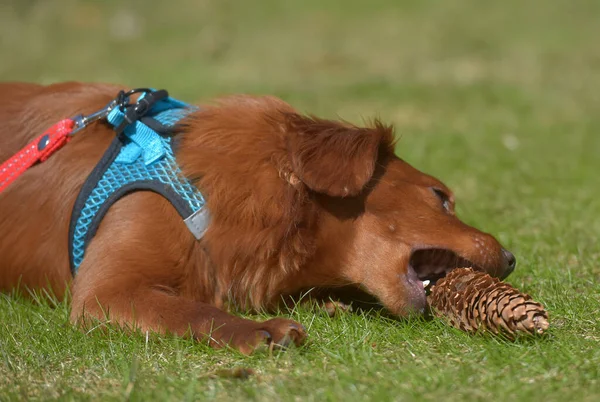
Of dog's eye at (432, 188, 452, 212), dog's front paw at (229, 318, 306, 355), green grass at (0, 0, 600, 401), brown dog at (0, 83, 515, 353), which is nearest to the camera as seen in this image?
green grass at (0, 0, 600, 401)

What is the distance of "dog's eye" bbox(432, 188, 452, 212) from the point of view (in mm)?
3842

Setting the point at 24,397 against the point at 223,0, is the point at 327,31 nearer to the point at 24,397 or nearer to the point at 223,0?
the point at 223,0

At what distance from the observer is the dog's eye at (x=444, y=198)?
151 inches

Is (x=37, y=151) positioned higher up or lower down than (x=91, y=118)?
lower down

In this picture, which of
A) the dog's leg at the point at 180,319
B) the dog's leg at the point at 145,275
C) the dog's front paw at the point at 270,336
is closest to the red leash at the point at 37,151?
the dog's leg at the point at 145,275

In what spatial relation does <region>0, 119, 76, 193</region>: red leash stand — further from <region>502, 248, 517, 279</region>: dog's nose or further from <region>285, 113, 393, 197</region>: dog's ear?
<region>502, 248, 517, 279</region>: dog's nose

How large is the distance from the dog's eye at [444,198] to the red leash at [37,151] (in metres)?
1.57

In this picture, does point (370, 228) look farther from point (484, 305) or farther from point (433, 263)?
point (484, 305)

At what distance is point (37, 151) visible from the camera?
12.9 ft

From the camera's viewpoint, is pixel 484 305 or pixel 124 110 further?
pixel 124 110

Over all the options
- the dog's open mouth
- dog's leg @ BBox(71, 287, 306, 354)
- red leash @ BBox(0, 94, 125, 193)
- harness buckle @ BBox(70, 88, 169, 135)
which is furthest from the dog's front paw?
red leash @ BBox(0, 94, 125, 193)

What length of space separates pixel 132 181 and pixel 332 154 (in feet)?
2.63

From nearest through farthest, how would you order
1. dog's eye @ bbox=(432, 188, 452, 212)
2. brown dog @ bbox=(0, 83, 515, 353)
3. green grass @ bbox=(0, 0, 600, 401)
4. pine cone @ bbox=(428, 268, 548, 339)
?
green grass @ bbox=(0, 0, 600, 401)
pine cone @ bbox=(428, 268, 548, 339)
brown dog @ bbox=(0, 83, 515, 353)
dog's eye @ bbox=(432, 188, 452, 212)

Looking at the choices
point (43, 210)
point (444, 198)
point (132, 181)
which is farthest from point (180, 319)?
point (444, 198)
